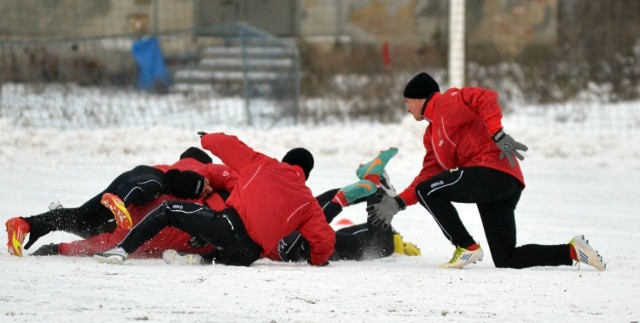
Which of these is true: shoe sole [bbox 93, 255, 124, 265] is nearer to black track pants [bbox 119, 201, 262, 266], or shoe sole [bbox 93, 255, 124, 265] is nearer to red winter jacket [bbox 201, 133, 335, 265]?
black track pants [bbox 119, 201, 262, 266]

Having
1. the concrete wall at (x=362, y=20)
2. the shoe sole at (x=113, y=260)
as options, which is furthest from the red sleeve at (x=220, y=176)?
the concrete wall at (x=362, y=20)

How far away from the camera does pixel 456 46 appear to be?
591 inches

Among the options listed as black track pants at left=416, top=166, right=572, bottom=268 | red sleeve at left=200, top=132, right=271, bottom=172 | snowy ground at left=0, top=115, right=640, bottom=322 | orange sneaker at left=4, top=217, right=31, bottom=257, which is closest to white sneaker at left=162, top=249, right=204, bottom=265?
snowy ground at left=0, top=115, right=640, bottom=322

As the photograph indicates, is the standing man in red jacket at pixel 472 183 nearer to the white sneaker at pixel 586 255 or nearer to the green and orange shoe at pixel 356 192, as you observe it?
the white sneaker at pixel 586 255

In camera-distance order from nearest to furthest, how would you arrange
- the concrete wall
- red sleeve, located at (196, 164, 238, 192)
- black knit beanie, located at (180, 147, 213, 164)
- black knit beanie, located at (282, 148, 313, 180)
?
black knit beanie, located at (282, 148, 313, 180) → red sleeve, located at (196, 164, 238, 192) → black knit beanie, located at (180, 147, 213, 164) → the concrete wall

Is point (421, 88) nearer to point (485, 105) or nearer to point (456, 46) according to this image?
point (485, 105)

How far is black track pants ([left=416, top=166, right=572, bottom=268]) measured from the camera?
23.8 ft

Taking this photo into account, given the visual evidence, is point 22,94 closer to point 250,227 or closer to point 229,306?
point 250,227

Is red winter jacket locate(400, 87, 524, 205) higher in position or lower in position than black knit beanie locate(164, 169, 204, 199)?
higher

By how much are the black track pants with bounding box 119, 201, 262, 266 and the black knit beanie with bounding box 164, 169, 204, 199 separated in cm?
24

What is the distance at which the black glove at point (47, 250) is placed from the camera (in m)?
7.46

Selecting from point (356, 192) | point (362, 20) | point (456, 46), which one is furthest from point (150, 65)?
point (356, 192)

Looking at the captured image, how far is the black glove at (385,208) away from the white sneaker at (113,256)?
164 cm

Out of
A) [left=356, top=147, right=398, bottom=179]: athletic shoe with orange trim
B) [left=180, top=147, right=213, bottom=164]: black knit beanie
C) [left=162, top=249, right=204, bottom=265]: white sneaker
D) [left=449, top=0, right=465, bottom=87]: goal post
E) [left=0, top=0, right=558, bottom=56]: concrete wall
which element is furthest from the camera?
[left=0, top=0, right=558, bottom=56]: concrete wall
